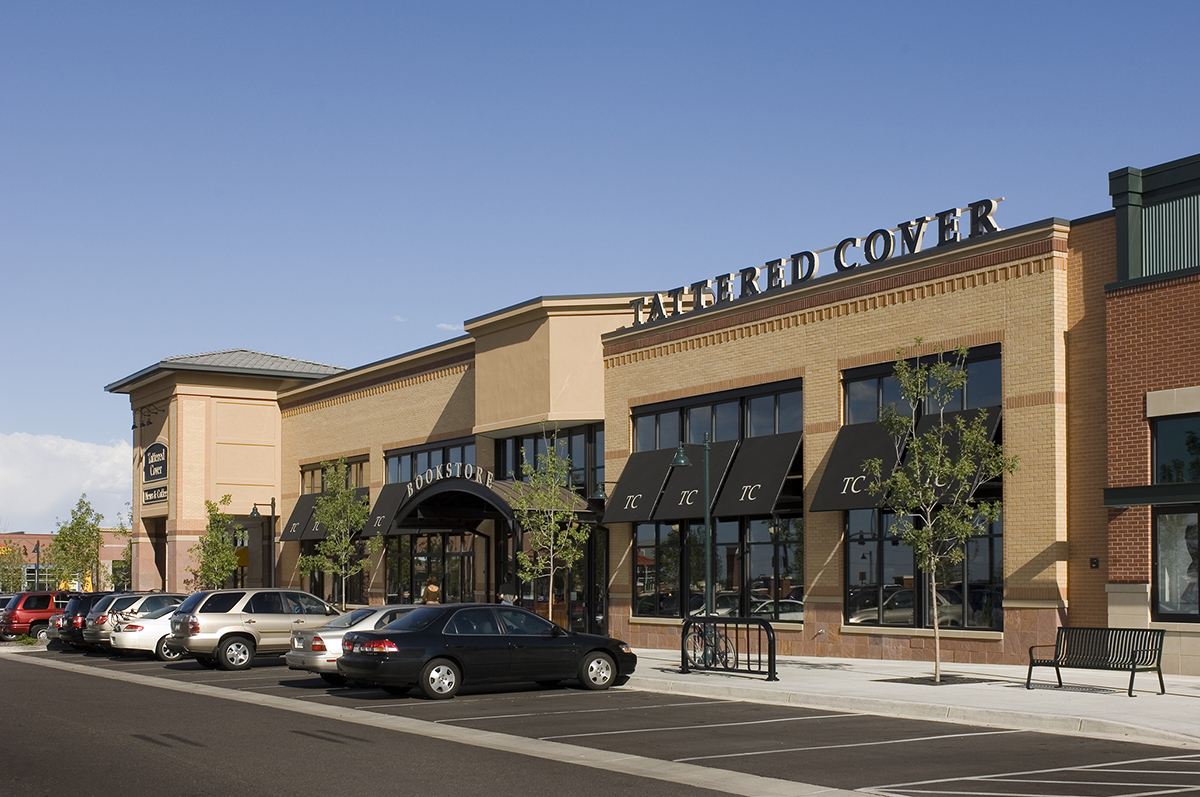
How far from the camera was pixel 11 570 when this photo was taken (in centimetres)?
9412

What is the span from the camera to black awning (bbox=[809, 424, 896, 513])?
86.0 ft

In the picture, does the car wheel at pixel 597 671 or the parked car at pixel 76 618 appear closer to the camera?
the car wheel at pixel 597 671

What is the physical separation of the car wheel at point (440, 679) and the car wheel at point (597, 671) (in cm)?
235

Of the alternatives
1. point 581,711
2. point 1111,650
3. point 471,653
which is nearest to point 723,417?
point 471,653

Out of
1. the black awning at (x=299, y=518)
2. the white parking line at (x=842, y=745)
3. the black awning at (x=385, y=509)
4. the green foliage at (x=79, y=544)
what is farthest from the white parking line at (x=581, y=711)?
the green foliage at (x=79, y=544)

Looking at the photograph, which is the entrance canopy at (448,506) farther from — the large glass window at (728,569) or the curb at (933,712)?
the curb at (933,712)

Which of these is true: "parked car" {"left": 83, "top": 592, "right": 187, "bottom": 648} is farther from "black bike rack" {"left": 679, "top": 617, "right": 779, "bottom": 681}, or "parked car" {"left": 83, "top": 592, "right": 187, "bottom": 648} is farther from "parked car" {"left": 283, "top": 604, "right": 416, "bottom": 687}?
"black bike rack" {"left": 679, "top": 617, "right": 779, "bottom": 681}

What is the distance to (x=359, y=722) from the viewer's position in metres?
17.9

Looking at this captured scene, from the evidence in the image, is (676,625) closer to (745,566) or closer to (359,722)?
(745,566)

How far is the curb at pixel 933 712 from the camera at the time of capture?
15.3m

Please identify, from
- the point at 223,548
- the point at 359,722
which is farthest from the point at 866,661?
the point at 223,548

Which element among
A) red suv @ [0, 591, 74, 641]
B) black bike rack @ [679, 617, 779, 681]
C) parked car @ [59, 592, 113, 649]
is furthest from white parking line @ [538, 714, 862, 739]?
red suv @ [0, 591, 74, 641]

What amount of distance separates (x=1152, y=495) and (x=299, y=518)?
118 feet

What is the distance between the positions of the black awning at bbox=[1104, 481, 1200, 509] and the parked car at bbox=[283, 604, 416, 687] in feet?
39.7
